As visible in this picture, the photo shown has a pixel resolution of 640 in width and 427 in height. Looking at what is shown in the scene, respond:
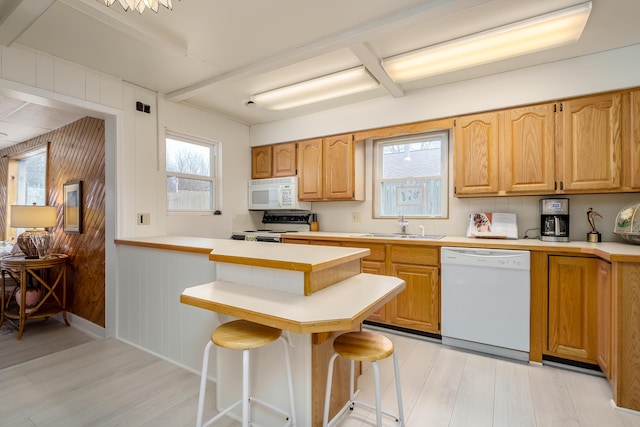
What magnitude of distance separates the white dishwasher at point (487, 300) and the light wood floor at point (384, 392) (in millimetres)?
141

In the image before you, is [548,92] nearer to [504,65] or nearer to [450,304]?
[504,65]

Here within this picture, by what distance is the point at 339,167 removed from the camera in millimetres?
3705

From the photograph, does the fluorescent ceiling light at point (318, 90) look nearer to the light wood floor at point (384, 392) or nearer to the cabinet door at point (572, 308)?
the cabinet door at point (572, 308)

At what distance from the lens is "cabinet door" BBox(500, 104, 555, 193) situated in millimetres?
2604

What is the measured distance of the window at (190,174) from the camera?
3.50 m

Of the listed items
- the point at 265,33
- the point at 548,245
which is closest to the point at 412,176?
the point at 548,245

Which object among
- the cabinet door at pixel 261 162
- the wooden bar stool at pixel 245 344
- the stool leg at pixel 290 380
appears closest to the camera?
the wooden bar stool at pixel 245 344

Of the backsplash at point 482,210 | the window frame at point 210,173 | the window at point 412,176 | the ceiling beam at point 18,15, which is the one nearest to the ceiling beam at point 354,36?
the window frame at point 210,173

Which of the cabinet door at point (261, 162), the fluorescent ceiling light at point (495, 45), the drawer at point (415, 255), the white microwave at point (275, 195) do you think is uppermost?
the fluorescent ceiling light at point (495, 45)

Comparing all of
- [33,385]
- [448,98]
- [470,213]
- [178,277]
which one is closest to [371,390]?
[178,277]

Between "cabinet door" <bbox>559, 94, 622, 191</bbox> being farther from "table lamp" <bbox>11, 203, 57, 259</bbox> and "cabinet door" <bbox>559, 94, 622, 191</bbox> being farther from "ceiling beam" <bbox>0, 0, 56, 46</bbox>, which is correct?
"table lamp" <bbox>11, 203, 57, 259</bbox>

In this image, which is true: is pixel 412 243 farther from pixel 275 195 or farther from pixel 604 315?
pixel 275 195

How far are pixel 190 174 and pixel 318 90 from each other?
1.81 metres

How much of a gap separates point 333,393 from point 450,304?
146 centimetres
